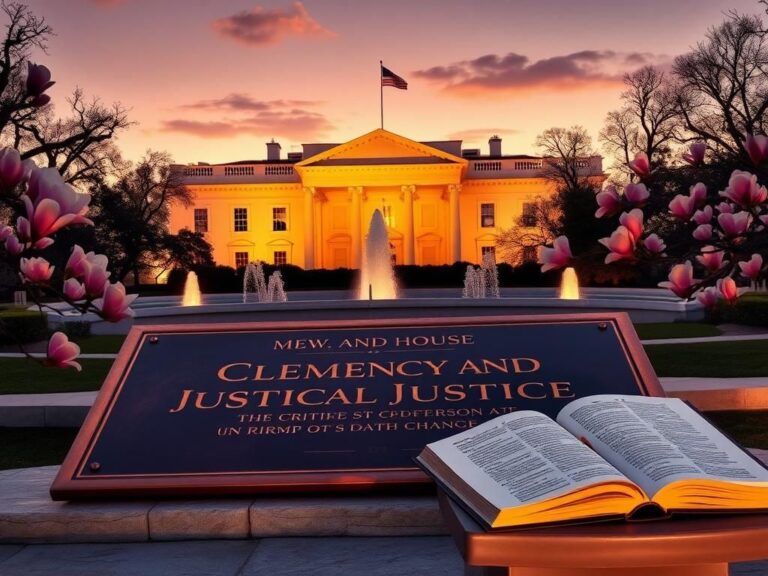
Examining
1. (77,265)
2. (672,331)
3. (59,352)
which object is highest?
(77,265)

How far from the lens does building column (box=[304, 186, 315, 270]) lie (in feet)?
209

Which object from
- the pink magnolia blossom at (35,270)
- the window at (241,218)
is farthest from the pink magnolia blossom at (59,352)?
the window at (241,218)

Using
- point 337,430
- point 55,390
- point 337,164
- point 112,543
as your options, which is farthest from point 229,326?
point 337,164

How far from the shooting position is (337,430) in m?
4.42

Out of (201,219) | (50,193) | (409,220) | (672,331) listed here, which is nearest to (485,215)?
(409,220)

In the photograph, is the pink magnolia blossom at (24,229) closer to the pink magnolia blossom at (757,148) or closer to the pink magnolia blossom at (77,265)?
the pink magnolia blossom at (77,265)

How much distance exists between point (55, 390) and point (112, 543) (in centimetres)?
549

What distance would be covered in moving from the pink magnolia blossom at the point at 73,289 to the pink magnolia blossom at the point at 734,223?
2.42m

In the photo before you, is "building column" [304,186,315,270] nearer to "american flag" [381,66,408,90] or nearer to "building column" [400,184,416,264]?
"building column" [400,184,416,264]

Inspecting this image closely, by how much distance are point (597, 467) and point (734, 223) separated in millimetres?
1613

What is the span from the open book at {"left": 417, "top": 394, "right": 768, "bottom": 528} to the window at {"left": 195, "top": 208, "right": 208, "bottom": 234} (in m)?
66.0

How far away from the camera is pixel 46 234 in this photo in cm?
195

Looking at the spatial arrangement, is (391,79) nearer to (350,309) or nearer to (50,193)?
(350,309)

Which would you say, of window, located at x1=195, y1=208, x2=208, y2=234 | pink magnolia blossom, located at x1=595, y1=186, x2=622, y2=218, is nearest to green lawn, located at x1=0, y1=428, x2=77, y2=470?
pink magnolia blossom, located at x1=595, y1=186, x2=622, y2=218
